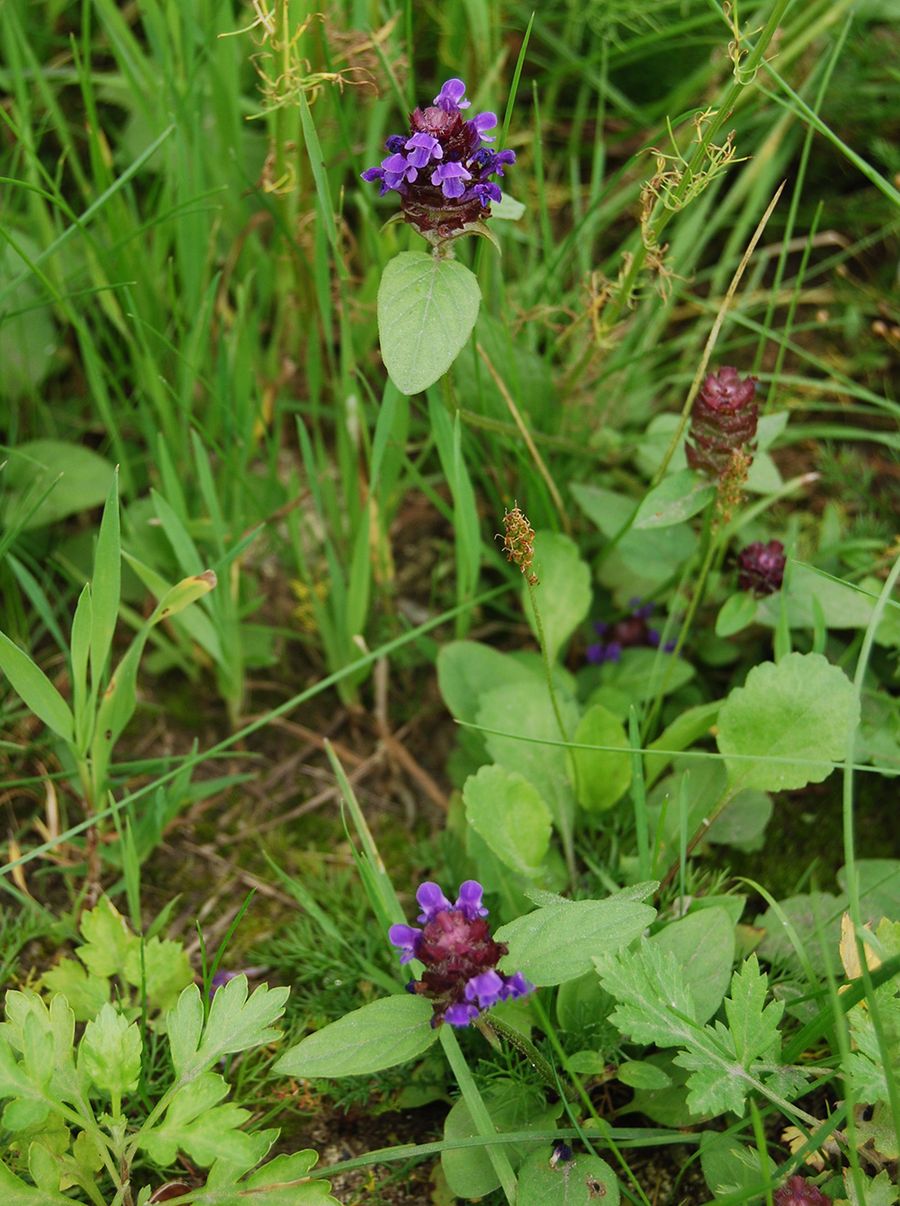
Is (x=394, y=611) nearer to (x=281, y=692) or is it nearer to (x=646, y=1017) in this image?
(x=281, y=692)

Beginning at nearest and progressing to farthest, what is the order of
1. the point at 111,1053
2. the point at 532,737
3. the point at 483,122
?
the point at 111,1053
the point at 483,122
the point at 532,737

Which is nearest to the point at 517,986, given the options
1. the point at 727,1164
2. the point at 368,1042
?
the point at 368,1042

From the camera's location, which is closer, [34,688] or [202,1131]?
[202,1131]

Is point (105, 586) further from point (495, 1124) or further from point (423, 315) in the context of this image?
point (495, 1124)

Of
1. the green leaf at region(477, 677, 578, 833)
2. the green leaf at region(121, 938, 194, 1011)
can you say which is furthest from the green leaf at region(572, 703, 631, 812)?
the green leaf at region(121, 938, 194, 1011)

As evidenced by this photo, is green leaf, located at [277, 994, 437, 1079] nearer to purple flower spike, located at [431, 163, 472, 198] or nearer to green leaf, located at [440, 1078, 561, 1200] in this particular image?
green leaf, located at [440, 1078, 561, 1200]

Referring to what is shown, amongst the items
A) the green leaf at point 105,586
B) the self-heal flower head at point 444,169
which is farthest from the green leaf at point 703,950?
the self-heal flower head at point 444,169

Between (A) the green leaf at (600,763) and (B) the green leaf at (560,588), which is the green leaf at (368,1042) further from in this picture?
(B) the green leaf at (560,588)

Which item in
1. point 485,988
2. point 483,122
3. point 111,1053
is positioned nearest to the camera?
point 485,988
